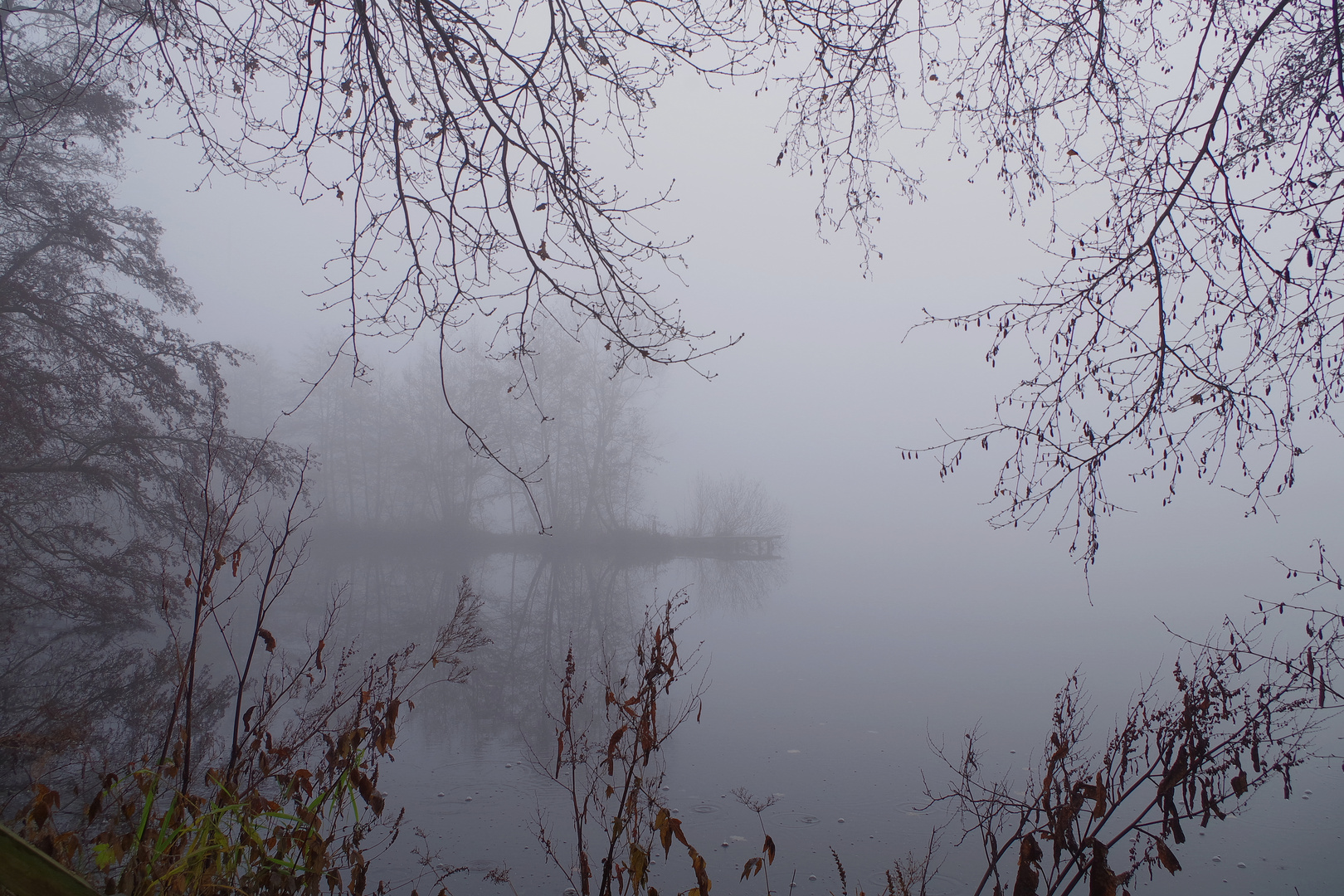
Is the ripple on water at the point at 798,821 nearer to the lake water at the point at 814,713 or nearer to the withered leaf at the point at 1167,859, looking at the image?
the lake water at the point at 814,713

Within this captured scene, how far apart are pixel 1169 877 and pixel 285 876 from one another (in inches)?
223

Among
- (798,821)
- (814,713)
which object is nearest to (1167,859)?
(798,821)

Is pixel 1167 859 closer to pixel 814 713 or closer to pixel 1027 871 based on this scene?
pixel 1027 871

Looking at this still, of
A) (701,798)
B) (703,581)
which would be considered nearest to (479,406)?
(703,581)

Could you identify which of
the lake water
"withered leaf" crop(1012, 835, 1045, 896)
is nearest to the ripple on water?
the lake water

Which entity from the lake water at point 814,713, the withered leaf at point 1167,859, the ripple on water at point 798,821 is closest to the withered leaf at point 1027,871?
the withered leaf at point 1167,859

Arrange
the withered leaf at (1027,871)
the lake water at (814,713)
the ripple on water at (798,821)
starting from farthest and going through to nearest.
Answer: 1. the ripple on water at (798,821)
2. the lake water at (814,713)
3. the withered leaf at (1027,871)

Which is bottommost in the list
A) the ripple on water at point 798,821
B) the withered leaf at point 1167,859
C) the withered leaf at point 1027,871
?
the ripple on water at point 798,821

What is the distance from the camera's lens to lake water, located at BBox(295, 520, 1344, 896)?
17.4 ft

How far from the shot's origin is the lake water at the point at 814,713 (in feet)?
17.4

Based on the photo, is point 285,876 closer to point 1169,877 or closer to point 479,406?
point 1169,877

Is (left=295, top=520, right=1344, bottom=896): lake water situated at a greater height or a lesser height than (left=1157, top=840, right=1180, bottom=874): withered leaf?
lesser

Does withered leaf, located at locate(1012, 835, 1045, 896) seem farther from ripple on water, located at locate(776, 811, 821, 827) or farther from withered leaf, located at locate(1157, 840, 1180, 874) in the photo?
ripple on water, located at locate(776, 811, 821, 827)

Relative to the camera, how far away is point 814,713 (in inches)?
351
